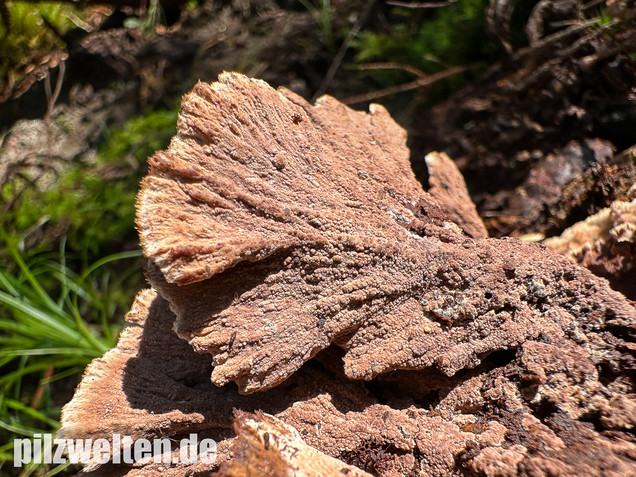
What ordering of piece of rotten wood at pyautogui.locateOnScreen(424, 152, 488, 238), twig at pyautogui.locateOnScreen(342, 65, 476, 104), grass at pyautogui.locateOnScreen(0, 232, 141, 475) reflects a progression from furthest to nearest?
1. twig at pyautogui.locateOnScreen(342, 65, 476, 104)
2. grass at pyautogui.locateOnScreen(0, 232, 141, 475)
3. piece of rotten wood at pyautogui.locateOnScreen(424, 152, 488, 238)

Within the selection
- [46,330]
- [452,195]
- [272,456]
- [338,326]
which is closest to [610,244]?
[452,195]

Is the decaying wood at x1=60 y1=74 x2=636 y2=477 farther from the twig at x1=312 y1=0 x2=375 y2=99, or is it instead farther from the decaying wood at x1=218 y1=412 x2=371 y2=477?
the twig at x1=312 y1=0 x2=375 y2=99

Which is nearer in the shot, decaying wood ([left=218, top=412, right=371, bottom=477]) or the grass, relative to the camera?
decaying wood ([left=218, top=412, right=371, bottom=477])

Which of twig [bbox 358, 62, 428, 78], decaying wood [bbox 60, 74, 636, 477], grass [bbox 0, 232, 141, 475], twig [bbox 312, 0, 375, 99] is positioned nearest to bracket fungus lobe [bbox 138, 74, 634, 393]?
decaying wood [bbox 60, 74, 636, 477]

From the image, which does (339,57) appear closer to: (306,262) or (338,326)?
(306,262)

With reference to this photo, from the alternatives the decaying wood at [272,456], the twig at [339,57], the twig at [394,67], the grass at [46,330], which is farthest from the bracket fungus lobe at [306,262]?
the twig at [339,57]

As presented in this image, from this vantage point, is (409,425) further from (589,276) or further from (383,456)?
(589,276)
